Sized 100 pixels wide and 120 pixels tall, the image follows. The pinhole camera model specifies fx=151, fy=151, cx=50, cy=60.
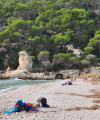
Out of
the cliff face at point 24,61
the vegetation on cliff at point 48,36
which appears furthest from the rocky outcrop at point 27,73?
the vegetation on cliff at point 48,36

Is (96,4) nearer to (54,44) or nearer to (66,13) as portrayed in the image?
(66,13)

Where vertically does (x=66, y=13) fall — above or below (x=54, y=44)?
above

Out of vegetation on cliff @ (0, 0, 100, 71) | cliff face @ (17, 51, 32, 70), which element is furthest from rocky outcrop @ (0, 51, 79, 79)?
vegetation on cliff @ (0, 0, 100, 71)

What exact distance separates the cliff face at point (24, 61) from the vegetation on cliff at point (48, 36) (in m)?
1.26

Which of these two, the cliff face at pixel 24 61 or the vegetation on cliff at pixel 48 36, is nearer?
the cliff face at pixel 24 61

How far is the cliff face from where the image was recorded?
30.0 meters

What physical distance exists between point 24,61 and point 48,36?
8.88 meters

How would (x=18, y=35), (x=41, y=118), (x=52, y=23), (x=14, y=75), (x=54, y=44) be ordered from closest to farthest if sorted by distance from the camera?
(x=41, y=118)
(x=14, y=75)
(x=18, y=35)
(x=54, y=44)
(x=52, y=23)

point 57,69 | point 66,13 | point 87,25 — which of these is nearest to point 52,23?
point 66,13

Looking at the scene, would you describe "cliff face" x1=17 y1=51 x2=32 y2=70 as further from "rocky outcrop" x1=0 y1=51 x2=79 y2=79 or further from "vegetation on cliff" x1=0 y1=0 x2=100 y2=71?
"vegetation on cliff" x1=0 y1=0 x2=100 y2=71

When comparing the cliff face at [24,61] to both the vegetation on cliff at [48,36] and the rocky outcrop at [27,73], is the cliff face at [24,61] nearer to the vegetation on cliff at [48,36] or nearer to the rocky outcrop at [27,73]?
the rocky outcrop at [27,73]

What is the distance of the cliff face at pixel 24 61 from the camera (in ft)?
98.4

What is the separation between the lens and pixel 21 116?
5.87m

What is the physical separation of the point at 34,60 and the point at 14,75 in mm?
5985
